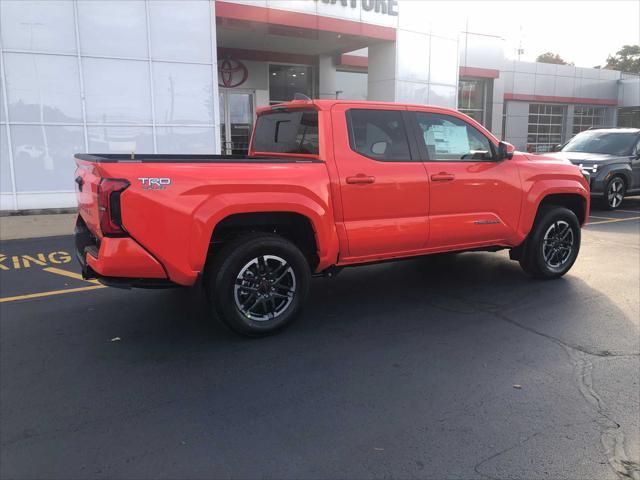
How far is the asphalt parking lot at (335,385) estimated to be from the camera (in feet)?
9.10

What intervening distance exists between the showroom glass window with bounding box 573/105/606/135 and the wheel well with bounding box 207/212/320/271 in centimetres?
3252

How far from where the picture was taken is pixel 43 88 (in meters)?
11.8

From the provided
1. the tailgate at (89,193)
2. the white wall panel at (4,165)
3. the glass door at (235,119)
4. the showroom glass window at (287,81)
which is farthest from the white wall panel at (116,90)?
the tailgate at (89,193)

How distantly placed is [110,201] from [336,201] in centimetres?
181

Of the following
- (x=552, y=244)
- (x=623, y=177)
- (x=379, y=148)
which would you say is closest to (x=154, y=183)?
(x=379, y=148)

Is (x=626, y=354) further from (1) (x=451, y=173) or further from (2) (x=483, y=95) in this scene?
(2) (x=483, y=95)

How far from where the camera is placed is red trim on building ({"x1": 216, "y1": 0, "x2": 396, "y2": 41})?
13.3 metres

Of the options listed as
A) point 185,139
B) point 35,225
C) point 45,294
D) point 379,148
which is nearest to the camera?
point 379,148

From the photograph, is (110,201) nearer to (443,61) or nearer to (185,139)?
(185,139)

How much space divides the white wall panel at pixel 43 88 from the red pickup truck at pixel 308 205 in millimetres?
8118

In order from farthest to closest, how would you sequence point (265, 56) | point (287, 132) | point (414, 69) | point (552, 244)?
1. point (265, 56)
2. point (414, 69)
3. point (552, 244)
4. point (287, 132)

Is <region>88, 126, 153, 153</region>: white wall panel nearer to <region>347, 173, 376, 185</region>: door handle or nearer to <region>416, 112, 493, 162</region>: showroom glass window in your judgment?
<region>416, 112, 493, 162</region>: showroom glass window

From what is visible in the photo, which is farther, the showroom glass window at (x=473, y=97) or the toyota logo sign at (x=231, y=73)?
the showroom glass window at (x=473, y=97)

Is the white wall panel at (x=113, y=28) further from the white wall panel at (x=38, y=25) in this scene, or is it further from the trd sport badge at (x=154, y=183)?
the trd sport badge at (x=154, y=183)
